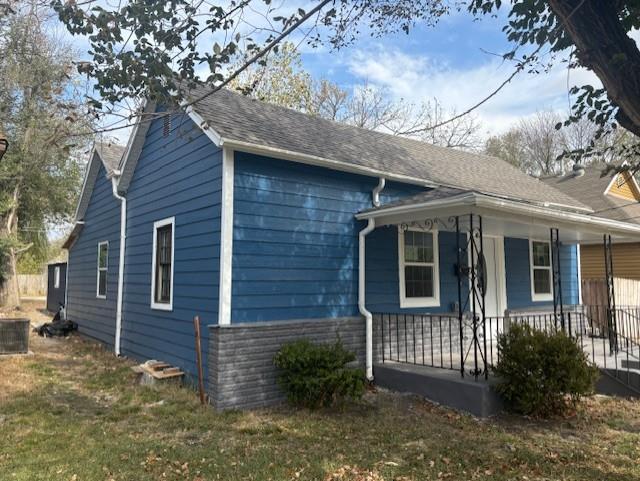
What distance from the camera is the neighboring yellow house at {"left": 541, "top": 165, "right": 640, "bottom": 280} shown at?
15.6 m

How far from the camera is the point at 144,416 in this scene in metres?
5.89

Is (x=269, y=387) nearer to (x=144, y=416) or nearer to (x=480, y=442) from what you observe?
(x=144, y=416)

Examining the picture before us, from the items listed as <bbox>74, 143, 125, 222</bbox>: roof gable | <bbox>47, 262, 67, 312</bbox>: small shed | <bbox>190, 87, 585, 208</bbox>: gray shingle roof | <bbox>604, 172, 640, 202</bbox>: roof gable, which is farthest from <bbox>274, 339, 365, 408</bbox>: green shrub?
<bbox>604, 172, 640, 202</bbox>: roof gable

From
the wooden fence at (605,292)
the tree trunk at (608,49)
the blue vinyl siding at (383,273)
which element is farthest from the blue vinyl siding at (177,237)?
the wooden fence at (605,292)

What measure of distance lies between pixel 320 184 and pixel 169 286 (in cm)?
323

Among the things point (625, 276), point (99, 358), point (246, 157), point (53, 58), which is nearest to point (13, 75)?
point (53, 58)

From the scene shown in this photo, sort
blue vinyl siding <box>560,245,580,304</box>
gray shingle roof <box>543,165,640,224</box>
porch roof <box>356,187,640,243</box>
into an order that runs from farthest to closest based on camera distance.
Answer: gray shingle roof <box>543,165,640,224</box>
blue vinyl siding <box>560,245,580,304</box>
porch roof <box>356,187,640,243</box>

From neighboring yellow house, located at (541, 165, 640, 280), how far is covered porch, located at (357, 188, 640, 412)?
20.8 feet

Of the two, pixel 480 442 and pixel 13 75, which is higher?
pixel 13 75

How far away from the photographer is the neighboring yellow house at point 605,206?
15578mm

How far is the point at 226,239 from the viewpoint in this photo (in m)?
6.45

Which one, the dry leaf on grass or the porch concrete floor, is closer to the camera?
the dry leaf on grass

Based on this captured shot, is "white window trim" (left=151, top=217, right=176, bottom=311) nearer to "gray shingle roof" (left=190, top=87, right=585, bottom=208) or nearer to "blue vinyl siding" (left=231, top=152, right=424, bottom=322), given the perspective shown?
"blue vinyl siding" (left=231, top=152, right=424, bottom=322)

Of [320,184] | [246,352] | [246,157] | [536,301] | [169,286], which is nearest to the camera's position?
[246,352]
